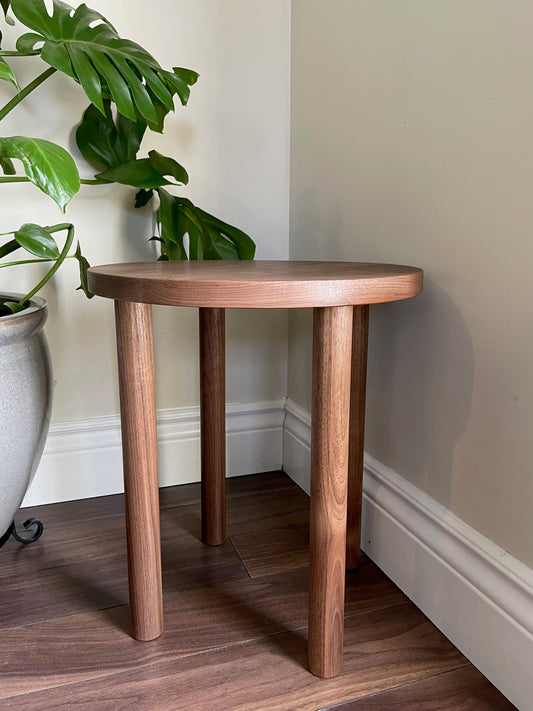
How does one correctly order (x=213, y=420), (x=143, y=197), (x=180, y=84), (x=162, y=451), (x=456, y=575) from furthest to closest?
(x=162, y=451) → (x=143, y=197) → (x=213, y=420) → (x=180, y=84) → (x=456, y=575)

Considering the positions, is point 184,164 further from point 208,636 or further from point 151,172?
point 208,636

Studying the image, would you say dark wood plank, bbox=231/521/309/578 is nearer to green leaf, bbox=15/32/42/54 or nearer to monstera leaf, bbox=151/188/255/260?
monstera leaf, bbox=151/188/255/260

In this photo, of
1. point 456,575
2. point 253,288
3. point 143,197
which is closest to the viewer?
point 253,288

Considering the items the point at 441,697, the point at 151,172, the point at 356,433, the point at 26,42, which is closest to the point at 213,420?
the point at 356,433

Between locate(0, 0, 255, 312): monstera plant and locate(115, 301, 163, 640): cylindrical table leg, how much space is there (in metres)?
0.19

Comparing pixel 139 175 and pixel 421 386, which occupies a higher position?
pixel 139 175

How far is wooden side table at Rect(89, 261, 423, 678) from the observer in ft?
2.39

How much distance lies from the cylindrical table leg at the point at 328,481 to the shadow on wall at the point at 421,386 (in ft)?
0.75

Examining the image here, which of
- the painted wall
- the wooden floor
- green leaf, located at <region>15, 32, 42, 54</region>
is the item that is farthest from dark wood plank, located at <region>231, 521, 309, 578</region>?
green leaf, located at <region>15, 32, 42, 54</region>

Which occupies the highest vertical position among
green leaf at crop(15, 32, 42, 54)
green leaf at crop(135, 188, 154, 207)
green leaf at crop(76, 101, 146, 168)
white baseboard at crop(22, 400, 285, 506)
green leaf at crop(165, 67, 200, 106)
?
green leaf at crop(15, 32, 42, 54)

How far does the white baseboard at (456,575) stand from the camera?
820mm

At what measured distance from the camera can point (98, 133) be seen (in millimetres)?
1239

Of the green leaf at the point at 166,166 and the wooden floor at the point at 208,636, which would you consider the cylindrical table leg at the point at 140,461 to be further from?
the green leaf at the point at 166,166

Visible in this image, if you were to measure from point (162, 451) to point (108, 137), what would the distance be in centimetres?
75
